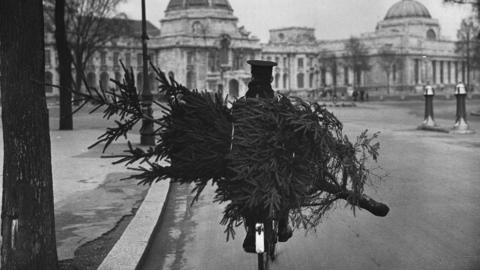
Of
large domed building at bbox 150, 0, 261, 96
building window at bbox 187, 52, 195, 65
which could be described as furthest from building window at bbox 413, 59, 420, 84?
building window at bbox 187, 52, 195, 65

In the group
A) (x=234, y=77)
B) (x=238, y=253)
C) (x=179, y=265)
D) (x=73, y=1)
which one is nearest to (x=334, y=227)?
(x=238, y=253)

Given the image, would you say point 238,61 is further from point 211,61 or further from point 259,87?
point 259,87

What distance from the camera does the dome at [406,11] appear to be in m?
126

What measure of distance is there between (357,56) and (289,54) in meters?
14.2

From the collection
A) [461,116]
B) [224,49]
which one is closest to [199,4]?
[224,49]

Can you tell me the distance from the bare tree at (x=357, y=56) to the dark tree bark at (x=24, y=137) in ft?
323

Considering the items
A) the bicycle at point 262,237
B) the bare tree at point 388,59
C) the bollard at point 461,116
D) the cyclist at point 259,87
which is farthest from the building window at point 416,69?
the bicycle at point 262,237

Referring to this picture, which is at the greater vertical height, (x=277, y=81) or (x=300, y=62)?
(x=300, y=62)

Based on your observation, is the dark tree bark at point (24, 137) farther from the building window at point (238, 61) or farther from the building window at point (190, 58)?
the building window at point (238, 61)

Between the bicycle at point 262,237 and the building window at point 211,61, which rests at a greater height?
the building window at point 211,61

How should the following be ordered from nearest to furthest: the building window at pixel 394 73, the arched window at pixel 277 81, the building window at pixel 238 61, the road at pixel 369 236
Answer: the road at pixel 369 236
the building window at pixel 238 61
the arched window at pixel 277 81
the building window at pixel 394 73

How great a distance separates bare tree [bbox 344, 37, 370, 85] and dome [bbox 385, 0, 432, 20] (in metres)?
19.2

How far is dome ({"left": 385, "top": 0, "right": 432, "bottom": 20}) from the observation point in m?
126

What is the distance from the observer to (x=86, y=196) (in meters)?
10.5
